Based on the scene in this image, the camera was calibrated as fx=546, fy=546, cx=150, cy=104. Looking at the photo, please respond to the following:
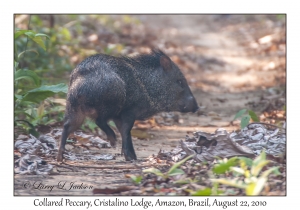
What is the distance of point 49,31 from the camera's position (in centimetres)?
1147

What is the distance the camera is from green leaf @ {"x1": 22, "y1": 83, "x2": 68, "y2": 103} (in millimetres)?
6039

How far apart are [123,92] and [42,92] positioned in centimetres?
95

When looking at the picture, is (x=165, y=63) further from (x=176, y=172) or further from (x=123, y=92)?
(x=176, y=172)

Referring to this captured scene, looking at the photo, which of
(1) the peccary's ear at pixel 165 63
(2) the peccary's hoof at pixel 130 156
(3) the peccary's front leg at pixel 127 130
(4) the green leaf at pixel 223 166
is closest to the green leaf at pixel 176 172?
(4) the green leaf at pixel 223 166

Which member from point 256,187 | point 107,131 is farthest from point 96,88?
point 256,187

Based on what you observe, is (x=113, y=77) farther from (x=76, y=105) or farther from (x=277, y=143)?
(x=277, y=143)

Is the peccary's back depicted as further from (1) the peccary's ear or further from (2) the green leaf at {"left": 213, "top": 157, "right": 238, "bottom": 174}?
(2) the green leaf at {"left": 213, "top": 157, "right": 238, "bottom": 174}

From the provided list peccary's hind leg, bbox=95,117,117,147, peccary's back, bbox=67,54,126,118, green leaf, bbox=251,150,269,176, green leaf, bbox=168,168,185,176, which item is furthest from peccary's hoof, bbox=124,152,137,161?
green leaf, bbox=251,150,269,176

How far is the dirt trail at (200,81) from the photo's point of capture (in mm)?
4993

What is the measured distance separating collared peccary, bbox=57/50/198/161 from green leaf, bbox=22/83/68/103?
1.03ft

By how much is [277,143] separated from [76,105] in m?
2.05

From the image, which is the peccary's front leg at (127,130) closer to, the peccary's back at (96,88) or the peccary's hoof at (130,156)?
the peccary's hoof at (130,156)

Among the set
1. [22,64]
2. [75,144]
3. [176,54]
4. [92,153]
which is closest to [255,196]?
[92,153]

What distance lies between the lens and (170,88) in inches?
263
